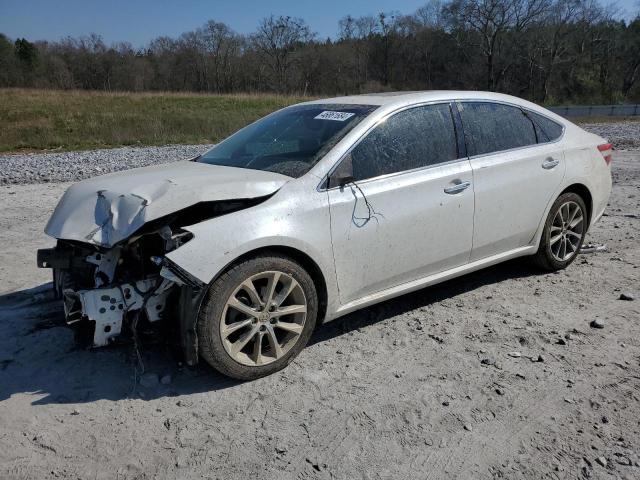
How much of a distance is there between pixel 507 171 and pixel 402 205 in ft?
3.93

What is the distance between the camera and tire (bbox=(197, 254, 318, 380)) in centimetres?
313

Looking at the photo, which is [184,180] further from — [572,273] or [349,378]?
[572,273]

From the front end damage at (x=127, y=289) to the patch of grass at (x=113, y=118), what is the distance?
19685mm

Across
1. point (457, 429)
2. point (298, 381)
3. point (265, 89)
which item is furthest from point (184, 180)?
point (265, 89)

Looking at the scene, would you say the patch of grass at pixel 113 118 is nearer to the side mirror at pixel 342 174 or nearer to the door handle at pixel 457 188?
the door handle at pixel 457 188

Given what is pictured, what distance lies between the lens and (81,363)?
3555 mm

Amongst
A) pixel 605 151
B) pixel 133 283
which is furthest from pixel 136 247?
pixel 605 151

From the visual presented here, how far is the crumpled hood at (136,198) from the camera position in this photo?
315 centimetres

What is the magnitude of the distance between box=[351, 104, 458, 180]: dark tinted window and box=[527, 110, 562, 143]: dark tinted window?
1081mm

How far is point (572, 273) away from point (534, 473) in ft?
9.93

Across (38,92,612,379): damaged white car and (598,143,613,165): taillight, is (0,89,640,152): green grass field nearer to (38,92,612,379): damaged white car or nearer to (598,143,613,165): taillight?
(598,143,613,165): taillight

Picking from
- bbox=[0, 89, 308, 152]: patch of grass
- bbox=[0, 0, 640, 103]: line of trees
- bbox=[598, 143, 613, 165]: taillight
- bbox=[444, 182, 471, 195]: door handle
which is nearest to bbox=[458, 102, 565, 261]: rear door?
bbox=[444, 182, 471, 195]: door handle

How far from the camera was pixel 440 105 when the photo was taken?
427 cm

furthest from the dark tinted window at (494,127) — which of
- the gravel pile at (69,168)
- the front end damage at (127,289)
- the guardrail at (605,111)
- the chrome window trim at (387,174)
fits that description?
the guardrail at (605,111)
